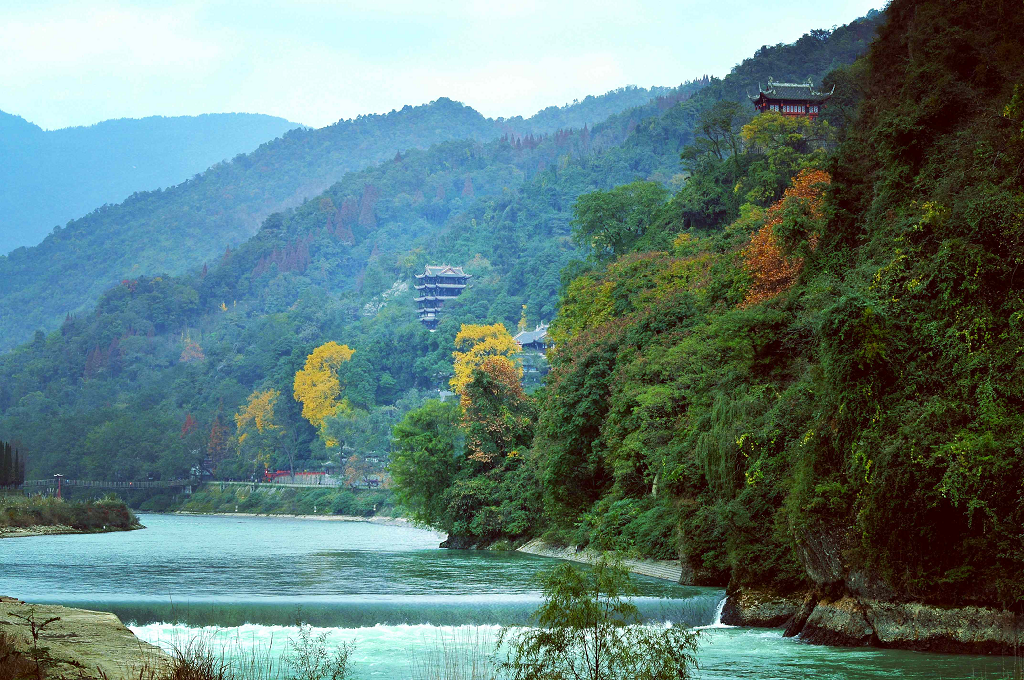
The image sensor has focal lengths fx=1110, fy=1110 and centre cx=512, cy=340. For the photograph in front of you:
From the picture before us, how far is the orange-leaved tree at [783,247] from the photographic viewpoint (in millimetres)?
28062

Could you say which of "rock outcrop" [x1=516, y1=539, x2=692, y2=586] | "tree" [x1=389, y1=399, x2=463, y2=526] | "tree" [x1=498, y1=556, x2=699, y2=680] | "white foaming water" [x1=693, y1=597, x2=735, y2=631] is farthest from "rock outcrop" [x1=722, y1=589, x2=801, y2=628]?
"tree" [x1=389, y1=399, x2=463, y2=526]

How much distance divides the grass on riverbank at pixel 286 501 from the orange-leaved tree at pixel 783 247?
186ft

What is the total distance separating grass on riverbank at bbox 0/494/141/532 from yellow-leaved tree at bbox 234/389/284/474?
35764mm

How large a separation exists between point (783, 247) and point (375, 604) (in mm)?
14504

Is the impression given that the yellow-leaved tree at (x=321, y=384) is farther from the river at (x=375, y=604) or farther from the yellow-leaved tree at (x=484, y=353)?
the river at (x=375, y=604)

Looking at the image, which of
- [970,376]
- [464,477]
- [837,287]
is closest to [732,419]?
[837,287]

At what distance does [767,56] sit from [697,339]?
107 m

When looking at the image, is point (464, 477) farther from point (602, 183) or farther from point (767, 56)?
→ point (602, 183)

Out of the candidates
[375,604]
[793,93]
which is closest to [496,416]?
[375,604]

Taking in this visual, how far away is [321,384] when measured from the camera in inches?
4331

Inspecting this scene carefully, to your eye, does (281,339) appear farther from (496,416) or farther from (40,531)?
(496,416)

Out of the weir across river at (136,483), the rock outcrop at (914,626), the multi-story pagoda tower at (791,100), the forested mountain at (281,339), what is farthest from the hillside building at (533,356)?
the rock outcrop at (914,626)

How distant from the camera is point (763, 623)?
20.5 metres

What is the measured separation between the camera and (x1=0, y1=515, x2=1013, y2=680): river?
16594 millimetres
